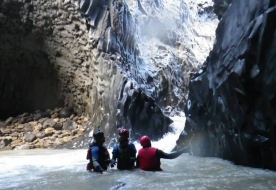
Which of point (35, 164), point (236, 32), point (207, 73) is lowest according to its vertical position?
point (35, 164)

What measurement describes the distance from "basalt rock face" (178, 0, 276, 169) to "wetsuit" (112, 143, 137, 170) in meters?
2.08

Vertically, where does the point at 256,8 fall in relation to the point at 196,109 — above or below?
above

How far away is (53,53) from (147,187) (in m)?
11.1

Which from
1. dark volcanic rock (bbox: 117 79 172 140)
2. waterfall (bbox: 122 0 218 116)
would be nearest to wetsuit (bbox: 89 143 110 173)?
dark volcanic rock (bbox: 117 79 172 140)

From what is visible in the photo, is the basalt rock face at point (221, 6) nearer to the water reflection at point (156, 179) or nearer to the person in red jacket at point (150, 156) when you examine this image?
the water reflection at point (156, 179)

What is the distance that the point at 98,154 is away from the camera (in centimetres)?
538

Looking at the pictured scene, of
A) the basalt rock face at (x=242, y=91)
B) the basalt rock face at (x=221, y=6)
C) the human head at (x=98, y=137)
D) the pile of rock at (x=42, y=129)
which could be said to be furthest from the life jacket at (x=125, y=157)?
the pile of rock at (x=42, y=129)

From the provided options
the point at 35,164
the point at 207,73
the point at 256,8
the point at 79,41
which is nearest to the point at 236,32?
the point at 256,8

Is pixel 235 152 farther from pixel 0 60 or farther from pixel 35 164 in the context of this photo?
pixel 0 60

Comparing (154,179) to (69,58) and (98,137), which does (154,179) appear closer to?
(98,137)

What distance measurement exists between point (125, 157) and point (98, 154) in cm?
50

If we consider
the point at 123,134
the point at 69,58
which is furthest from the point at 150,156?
the point at 69,58

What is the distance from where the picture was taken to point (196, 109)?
8.33 metres

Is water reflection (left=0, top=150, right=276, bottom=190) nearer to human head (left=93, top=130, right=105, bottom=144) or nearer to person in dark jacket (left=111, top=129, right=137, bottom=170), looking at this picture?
person in dark jacket (left=111, top=129, right=137, bottom=170)
